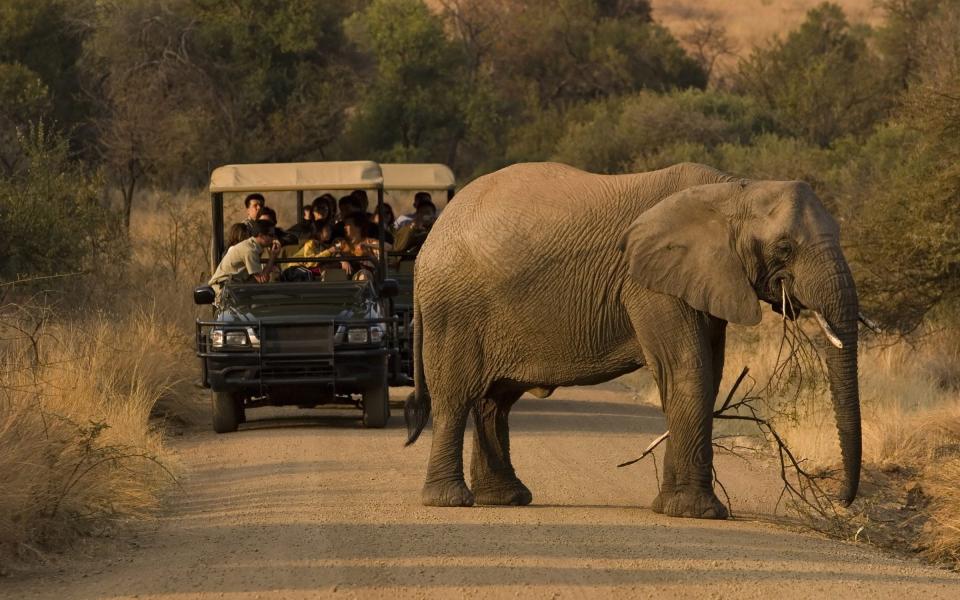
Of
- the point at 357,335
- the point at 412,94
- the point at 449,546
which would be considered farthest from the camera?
the point at 412,94

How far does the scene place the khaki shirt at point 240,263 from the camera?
50.3 ft

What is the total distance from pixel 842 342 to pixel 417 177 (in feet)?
30.4

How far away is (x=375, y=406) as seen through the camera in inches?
583

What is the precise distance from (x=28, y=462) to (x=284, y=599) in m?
2.17

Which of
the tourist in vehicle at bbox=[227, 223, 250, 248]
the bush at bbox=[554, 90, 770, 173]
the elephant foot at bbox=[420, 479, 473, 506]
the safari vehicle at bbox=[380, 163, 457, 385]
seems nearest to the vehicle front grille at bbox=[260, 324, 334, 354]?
the safari vehicle at bbox=[380, 163, 457, 385]

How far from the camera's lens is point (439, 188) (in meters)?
17.7

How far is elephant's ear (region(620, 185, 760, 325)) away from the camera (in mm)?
9695

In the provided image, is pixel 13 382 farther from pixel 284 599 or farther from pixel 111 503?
pixel 284 599

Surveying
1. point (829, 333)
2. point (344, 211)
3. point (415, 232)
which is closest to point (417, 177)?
point (415, 232)

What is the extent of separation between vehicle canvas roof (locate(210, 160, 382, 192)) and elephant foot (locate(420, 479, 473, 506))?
5.40m

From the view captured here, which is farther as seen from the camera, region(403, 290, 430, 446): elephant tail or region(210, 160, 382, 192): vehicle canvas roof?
region(210, 160, 382, 192): vehicle canvas roof

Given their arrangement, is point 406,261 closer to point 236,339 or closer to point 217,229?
point 217,229

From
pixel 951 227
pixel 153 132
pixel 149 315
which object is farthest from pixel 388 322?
pixel 153 132

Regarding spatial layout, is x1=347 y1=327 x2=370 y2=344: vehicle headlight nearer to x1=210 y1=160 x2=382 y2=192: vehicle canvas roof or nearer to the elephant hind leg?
x1=210 y1=160 x2=382 y2=192: vehicle canvas roof
